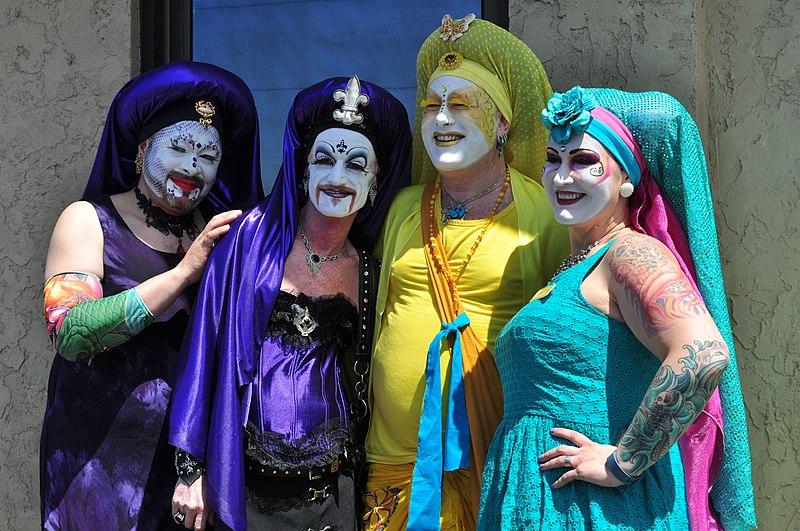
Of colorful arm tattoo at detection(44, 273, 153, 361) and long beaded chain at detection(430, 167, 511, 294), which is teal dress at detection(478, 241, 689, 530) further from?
colorful arm tattoo at detection(44, 273, 153, 361)

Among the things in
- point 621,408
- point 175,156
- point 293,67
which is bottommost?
point 621,408

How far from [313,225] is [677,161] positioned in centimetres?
109

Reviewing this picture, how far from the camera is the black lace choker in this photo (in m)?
3.62

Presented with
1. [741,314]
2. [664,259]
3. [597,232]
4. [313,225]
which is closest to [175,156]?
[313,225]

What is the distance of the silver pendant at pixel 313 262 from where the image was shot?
3.51m

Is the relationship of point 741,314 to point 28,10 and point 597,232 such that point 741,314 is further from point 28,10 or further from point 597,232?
point 28,10

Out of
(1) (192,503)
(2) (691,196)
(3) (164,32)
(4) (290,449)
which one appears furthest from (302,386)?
(3) (164,32)

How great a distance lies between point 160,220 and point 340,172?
23.2 inches

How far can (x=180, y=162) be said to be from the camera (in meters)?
3.55

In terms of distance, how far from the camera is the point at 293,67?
4289 mm

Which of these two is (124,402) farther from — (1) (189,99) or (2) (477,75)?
(2) (477,75)

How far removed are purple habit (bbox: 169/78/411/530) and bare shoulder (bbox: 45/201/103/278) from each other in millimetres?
341

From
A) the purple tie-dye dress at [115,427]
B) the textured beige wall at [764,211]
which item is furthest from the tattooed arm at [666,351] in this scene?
the purple tie-dye dress at [115,427]

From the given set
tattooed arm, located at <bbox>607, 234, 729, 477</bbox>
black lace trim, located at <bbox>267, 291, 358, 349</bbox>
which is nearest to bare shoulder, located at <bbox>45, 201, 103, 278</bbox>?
black lace trim, located at <bbox>267, 291, 358, 349</bbox>
